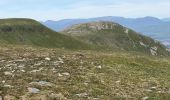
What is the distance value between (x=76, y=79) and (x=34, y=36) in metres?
70.5

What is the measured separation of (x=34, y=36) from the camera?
319ft

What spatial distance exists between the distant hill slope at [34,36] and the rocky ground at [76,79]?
53.9m

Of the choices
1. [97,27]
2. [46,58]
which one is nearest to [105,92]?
[46,58]

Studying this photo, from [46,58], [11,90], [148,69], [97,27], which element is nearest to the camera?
[11,90]

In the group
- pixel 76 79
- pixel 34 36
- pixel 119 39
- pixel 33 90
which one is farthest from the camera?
pixel 119 39

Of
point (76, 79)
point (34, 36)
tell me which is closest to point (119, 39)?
point (34, 36)

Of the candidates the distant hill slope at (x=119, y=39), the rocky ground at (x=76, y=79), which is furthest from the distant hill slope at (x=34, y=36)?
the distant hill slope at (x=119, y=39)

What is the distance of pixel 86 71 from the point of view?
31.6m

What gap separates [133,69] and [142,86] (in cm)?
787

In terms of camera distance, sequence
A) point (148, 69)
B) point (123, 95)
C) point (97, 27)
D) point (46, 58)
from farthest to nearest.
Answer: point (97, 27) → point (148, 69) → point (46, 58) → point (123, 95)

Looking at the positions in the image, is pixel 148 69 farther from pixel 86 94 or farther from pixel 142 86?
pixel 86 94

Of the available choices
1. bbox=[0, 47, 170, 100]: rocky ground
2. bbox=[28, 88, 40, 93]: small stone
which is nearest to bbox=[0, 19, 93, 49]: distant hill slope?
bbox=[0, 47, 170, 100]: rocky ground

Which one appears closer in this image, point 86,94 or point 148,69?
point 86,94

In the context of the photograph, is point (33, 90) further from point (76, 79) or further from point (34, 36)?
point (34, 36)
